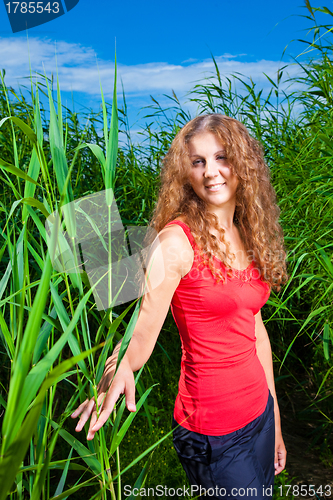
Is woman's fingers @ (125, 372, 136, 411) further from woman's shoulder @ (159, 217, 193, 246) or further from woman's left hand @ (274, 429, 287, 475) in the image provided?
woman's left hand @ (274, 429, 287, 475)

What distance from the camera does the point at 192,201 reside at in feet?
4.04

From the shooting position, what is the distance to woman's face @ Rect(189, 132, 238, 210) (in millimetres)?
1169

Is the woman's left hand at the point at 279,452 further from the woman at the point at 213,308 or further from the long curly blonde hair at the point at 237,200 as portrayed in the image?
the long curly blonde hair at the point at 237,200

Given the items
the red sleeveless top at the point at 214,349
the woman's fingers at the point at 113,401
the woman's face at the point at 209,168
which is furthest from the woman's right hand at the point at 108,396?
the woman's face at the point at 209,168

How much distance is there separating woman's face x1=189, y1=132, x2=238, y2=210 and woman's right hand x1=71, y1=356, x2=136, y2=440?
630 millimetres

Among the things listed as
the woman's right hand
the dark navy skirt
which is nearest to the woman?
the dark navy skirt

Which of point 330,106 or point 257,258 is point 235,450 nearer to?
point 257,258

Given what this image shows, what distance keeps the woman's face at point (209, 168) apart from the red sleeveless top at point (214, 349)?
0.48 ft

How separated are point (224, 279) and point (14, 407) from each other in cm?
73

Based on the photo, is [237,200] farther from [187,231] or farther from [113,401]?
[113,401]

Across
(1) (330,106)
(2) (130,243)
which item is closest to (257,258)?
(2) (130,243)

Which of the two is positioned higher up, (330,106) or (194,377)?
(330,106)

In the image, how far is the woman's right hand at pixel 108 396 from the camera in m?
0.62

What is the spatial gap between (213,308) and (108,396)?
1.61 feet
